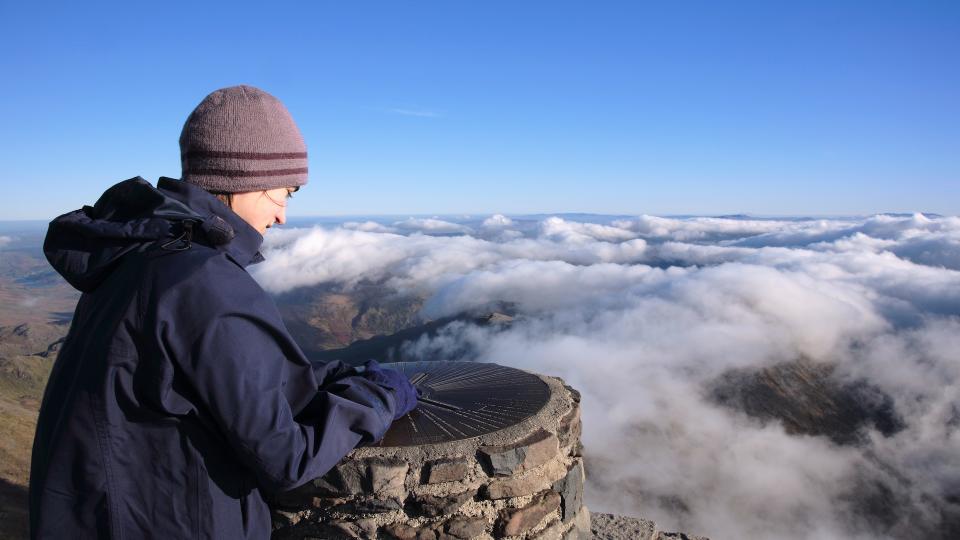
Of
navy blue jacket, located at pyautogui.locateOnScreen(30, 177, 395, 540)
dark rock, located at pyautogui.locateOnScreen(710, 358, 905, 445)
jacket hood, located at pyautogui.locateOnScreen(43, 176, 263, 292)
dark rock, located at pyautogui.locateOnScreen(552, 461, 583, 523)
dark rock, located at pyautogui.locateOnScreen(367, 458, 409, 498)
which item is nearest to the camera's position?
navy blue jacket, located at pyautogui.locateOnScreen(30, 177, 395, 540)

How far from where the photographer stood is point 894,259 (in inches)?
7864

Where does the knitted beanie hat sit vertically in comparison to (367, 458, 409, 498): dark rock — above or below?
above

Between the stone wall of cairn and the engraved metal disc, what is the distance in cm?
14

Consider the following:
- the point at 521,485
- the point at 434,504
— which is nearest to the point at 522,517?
the point at 521,485

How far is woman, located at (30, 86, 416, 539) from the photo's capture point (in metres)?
1.82

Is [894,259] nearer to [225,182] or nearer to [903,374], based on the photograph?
[903,374]

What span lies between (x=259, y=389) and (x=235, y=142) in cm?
101

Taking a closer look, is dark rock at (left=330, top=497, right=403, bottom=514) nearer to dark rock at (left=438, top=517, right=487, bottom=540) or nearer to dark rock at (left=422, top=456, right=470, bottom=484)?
dark rock at (left=422, top=456, right=470, bottom=484)

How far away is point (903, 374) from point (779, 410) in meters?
40.6

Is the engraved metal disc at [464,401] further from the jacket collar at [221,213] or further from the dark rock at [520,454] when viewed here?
the jacket collar at [221,213]

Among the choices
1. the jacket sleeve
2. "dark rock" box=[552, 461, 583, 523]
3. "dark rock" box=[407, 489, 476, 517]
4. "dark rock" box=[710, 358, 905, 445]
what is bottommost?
"dark rock" box=[710, 358, 905, 445]

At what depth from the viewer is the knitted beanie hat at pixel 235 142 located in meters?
2.27

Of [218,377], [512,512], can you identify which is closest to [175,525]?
[218,377]

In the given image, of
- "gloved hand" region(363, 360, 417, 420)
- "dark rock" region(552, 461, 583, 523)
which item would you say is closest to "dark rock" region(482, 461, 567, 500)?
"dark rock" region(552, 461, 583, 523)
